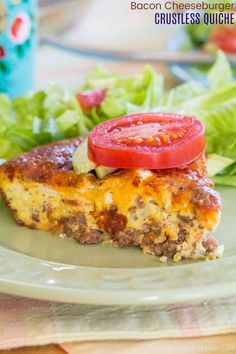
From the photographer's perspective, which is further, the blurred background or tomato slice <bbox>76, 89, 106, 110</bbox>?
the blurred background

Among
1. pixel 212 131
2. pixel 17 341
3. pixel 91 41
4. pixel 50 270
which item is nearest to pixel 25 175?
pixel 50 270

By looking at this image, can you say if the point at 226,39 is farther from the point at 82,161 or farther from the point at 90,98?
the point at 82,161

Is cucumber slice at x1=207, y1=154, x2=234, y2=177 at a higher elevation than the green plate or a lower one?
lower

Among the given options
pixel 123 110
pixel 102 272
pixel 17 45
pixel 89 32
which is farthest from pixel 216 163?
pixel 89 32

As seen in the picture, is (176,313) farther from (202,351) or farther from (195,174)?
(195,174)

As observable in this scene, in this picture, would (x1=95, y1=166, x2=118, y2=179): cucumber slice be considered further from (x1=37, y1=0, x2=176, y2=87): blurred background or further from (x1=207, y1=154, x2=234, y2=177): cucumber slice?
(x1=37, y1=0, x2=176, y2=87): blurred background

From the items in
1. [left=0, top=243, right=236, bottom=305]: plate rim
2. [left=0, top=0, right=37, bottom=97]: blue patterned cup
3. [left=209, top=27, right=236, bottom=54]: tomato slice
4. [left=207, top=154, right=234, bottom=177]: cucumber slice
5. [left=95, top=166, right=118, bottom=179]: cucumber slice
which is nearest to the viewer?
[left=0, top=243, right=236, bottom=305]: plate rim

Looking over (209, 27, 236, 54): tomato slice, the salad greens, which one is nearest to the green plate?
the salad greens

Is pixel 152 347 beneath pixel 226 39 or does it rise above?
above

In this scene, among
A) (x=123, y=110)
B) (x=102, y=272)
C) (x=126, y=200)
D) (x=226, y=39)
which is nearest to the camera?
(x=102, y=272)
